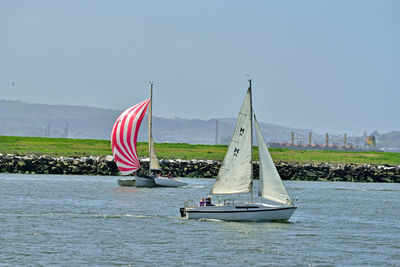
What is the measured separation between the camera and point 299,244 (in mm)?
40250

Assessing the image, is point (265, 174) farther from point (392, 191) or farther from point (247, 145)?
point (392, 191)

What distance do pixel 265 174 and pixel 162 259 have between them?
1347 cm

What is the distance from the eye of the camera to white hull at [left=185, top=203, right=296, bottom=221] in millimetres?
46375

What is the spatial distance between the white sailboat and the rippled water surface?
0.59 metres

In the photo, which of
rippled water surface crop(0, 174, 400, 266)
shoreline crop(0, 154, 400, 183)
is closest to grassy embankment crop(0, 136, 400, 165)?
shoreline crop(0, 154, 400, 183)

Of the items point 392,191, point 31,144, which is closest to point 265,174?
point 392,191

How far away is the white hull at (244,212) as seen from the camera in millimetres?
46375

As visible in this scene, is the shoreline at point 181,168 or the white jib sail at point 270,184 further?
the shoreline at point 181,168

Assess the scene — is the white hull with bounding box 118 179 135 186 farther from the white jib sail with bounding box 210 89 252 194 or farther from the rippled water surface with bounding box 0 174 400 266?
the white jib sail with bounding box 210 89 252 194

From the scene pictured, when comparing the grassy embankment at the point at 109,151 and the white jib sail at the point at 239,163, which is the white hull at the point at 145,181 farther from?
the grassy embankment at the point at 109,151

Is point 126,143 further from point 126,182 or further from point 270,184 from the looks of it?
point 270,184

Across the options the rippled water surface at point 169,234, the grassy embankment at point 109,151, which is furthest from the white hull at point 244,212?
the grassy embankment at point 109,151

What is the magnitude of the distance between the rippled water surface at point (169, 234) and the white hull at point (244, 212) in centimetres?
38

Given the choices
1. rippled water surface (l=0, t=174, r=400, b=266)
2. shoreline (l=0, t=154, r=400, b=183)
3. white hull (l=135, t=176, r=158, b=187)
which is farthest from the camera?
shoreline (l=0, t=154, r=400, b=183)
